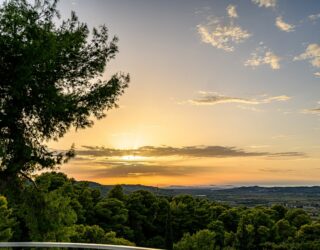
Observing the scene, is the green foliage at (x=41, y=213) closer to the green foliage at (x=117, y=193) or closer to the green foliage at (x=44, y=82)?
the green foliage at (x=44, y=82)

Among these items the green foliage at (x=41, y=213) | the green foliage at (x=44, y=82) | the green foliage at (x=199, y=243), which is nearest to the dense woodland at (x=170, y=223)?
the green foliage at (x=199, y=243)

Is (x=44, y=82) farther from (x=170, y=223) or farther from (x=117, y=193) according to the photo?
(x=170, y=223)

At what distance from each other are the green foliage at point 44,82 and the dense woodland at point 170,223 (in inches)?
1011

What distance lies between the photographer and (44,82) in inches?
587

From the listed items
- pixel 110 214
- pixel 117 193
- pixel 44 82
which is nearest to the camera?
pixel 44 82

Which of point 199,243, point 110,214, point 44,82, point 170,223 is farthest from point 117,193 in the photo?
point 44,82

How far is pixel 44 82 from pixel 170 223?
57810 millimetres

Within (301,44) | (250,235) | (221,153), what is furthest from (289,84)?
(250,235)

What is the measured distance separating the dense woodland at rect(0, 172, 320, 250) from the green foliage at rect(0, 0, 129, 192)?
25.7m

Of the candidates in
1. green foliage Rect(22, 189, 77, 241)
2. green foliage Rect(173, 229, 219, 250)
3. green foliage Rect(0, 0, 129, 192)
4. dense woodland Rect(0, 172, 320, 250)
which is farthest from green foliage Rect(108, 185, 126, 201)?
green foliage Rect(0, 0, 129, 192)

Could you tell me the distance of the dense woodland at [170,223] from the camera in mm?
52500

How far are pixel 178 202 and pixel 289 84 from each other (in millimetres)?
50058

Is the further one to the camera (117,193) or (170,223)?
(117,193)

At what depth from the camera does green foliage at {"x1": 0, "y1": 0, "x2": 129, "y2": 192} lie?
14.0m
